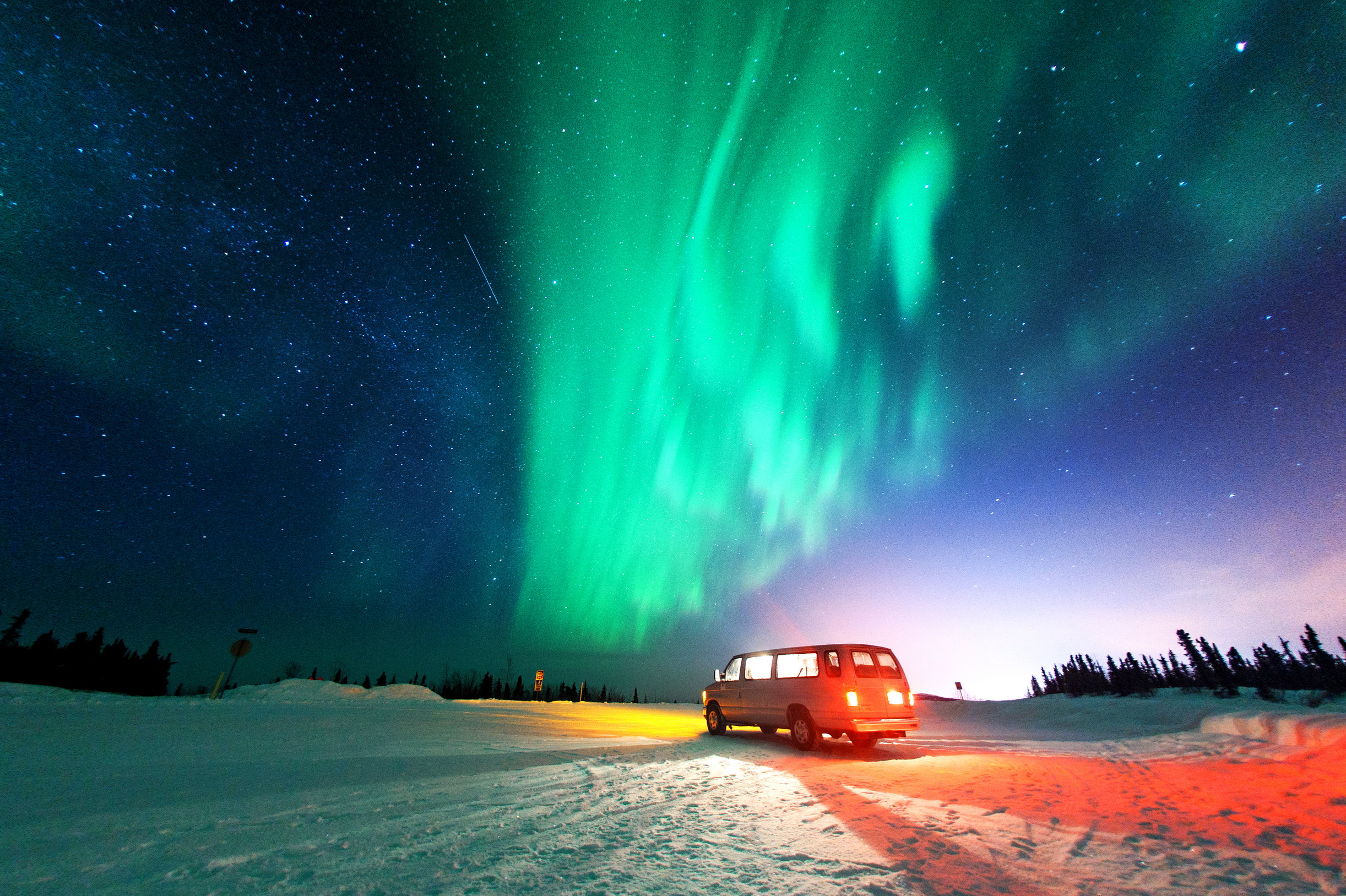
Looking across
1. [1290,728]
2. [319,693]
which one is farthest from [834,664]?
[319,693]

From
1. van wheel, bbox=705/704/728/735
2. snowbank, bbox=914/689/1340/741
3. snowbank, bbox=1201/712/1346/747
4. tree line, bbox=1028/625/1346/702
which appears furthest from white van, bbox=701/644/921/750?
tree line, bbox=1028/625/1346/702

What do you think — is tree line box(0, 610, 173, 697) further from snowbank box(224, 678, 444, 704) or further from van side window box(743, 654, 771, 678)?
van side window box(743, 654, 771, 678)

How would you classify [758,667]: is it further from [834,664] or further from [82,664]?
[82,664]

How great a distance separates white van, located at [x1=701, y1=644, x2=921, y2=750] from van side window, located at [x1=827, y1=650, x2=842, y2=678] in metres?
0.01

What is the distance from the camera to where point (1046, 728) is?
763 inches

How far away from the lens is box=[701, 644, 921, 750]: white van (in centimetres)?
1100

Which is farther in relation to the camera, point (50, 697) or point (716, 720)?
point (50, 697)

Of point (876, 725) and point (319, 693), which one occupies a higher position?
point (319, 693)

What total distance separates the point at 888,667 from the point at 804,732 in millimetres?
2731

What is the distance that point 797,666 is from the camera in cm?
1261

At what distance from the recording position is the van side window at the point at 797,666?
12.0 metres

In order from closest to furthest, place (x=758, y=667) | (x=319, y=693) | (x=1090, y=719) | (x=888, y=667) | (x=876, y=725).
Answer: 1. (x=876, y=725)
2. (x=888, y=667)
3. (x=758, y=667)
4. (x=1090, y=719)
5. (x=319, y=693)

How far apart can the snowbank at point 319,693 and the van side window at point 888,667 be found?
20853 millimetres

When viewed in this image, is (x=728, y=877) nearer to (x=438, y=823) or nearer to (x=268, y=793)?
(x=438, y=823)
